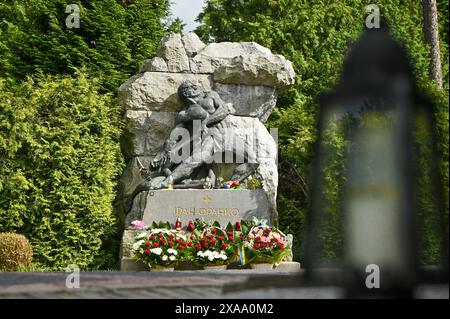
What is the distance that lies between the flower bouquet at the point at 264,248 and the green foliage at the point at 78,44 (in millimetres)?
7166

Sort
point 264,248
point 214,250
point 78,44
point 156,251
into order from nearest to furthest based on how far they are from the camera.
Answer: point 156,251 → point 214,250 → point 264,248 → point 78,44

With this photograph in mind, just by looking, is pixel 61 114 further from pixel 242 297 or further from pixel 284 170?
pixel 242 297

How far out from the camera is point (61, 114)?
10.6 metres

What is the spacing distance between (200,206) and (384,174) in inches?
285

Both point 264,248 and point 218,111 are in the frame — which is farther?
point 218,111

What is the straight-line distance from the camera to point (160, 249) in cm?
782

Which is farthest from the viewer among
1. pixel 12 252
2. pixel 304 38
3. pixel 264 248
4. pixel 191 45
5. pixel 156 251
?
pixel 304 38

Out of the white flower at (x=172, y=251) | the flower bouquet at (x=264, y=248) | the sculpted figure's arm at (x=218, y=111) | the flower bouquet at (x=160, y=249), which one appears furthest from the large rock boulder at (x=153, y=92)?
the white flower at (x=172, y=251)

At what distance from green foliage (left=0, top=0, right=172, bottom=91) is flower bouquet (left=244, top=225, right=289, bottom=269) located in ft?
23.5

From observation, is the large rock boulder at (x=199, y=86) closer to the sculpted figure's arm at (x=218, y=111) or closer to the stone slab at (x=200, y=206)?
the sculpted figure's arm at (x=218, y=111)

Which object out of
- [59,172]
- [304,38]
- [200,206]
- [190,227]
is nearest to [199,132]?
[200,206]

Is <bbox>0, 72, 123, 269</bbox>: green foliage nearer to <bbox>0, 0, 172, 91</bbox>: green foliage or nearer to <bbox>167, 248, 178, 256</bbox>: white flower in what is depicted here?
<bbox>167, 248, 178, 256</bbox>: white flower

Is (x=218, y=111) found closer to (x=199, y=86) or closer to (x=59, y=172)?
(x=199, y=86)

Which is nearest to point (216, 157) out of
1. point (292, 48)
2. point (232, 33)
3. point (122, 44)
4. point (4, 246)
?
point (4, 246)
